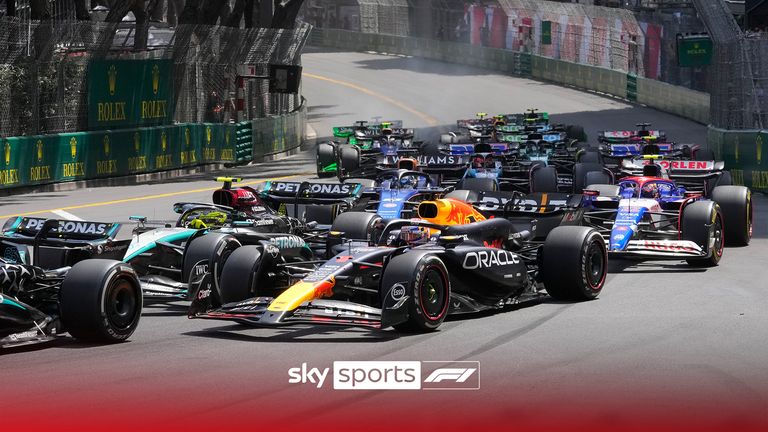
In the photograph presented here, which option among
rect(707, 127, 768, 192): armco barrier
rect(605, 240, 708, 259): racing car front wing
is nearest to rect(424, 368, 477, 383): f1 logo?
rect(605, 240, 708, 259): racing car front wing

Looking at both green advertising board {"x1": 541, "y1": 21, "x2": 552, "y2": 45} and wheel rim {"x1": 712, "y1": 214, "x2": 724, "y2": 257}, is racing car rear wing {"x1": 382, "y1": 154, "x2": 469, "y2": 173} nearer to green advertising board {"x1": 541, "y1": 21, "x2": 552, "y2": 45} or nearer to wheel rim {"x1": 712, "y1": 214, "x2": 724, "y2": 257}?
wheel rim {"x1": 712, "y1": 214, "x2": 724, "y2": 257}

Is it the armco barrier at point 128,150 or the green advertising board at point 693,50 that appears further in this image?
the green advertising board at point 693,50

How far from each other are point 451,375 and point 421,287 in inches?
69.9

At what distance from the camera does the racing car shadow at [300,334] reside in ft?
39.2

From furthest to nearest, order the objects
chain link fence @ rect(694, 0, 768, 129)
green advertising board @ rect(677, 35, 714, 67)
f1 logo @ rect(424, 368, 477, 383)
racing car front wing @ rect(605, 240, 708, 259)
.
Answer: green advertising board @ rect(677, 35, 714, 67) < chain link fence @ rect(694, 0, 768, 129) < racing car front wing @ rect(605, 240, 708, 259) < f1 logo @ rect(424, 368, 477, 383)

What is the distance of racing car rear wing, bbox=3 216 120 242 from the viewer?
48.1 ft

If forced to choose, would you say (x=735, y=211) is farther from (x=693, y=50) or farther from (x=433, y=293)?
(x=693, y=50)

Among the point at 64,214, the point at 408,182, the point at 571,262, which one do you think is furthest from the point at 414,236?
the point at 64,214

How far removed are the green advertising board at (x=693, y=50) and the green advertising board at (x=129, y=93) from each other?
1979 centimetres

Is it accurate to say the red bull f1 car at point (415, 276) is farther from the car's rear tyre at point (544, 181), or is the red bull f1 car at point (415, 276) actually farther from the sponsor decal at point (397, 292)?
the car's rear tyre at point (544, 181)

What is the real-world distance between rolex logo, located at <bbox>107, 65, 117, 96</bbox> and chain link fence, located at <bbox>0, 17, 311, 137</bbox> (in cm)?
41

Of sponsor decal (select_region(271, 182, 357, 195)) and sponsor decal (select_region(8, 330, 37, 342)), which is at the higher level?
sponsor decal (select_region(271, 182, 357, 195))

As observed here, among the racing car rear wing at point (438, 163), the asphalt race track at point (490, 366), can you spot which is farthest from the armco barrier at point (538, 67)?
the asphalt race track at point (490, 366)

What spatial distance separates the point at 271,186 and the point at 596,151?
10.1 meters
